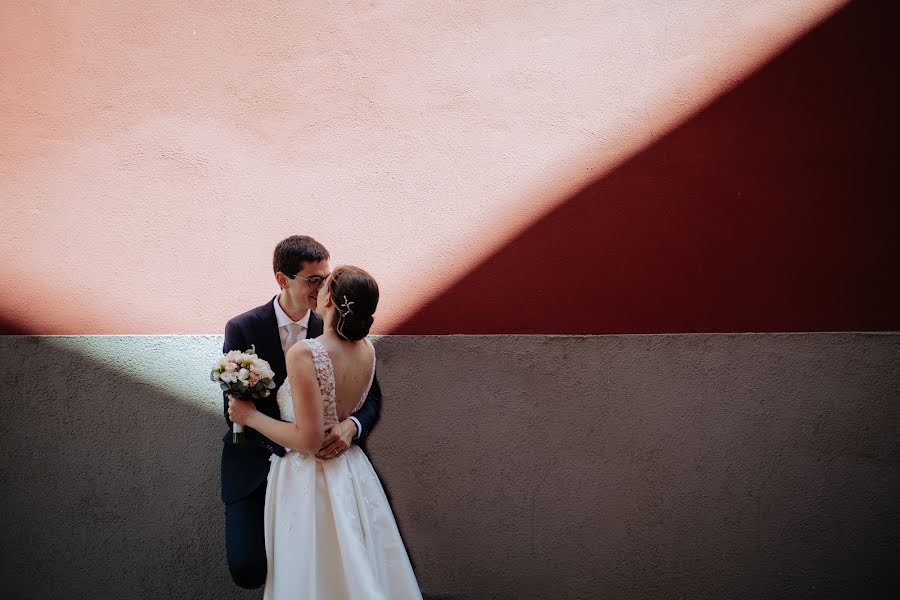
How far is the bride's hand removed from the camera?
2.75 m

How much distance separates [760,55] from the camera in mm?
3520

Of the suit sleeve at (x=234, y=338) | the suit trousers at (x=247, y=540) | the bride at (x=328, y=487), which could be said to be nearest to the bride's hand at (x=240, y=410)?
the bride at (x=328, y=487)

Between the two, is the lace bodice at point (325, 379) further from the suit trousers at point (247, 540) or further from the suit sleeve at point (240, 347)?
the suit trousers at point (247, 540)

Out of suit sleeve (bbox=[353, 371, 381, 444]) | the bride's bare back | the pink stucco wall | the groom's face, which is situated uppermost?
the pink stucco wall

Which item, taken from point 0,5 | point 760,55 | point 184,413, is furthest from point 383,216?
point 0,5

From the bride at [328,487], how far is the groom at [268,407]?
0.08 meters

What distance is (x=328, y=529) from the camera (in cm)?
271

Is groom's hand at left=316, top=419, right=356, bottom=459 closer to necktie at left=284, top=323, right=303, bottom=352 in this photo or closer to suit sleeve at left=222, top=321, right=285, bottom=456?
suit sleeve at left=222, top=321, right=285, bottom=456

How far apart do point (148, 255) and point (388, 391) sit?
157cm

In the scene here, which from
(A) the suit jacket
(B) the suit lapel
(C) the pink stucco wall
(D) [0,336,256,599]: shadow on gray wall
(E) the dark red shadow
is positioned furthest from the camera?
(D) [0,336,256,599]: shadow on gray wall

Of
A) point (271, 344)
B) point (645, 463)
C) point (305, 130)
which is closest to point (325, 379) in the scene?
point (271, 344)

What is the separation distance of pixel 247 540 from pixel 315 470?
0.42m

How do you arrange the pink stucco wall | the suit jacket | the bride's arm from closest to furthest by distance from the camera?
the bride's arm → the suit jacket → the pink stucco wall

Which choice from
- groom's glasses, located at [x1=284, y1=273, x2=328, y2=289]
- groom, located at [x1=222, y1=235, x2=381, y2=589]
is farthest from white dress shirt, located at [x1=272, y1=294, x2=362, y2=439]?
groom's glasses, located at [x1=284, y1=273, x2=328, y2=289]
